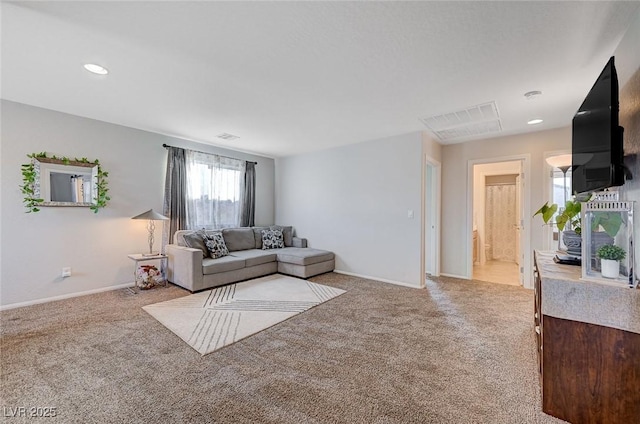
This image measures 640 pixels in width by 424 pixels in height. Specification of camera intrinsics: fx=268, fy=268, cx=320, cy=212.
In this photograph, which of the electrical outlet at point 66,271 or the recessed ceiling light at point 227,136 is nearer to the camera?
the electrical outlet at point 66,271

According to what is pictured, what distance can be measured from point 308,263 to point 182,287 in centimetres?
199

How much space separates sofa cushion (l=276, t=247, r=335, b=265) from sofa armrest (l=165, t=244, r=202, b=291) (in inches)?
57.9

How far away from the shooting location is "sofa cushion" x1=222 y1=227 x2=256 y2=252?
502 cm

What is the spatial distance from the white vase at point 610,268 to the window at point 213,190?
5143mm

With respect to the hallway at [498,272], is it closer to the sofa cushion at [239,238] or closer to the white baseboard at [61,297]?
the sofa cushion at [239,238]

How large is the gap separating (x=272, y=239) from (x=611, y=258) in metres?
4.73

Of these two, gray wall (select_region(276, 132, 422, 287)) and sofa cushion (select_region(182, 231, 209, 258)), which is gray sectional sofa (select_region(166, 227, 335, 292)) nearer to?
sofa cushion (select_region(182, 231, 209, 258))

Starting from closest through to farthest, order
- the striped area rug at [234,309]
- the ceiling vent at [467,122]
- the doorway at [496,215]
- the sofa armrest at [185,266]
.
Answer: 1. the striped area rug at [234,309]
2. the ceiling vent at [467,122]
3. the sofa armrest at [185,266]
4. the doorway at [496,215]

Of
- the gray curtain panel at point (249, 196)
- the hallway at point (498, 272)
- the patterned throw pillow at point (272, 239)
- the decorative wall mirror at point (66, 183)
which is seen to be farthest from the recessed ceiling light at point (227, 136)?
the hallway at point (498, 272)

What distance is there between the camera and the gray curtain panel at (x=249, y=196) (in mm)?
5711

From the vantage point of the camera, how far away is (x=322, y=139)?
4.76m

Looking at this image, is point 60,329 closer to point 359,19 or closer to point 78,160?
point 78,160

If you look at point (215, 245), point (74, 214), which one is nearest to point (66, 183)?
point (74, 214)

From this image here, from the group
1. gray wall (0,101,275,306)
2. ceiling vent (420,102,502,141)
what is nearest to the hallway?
ceiling vent (420,102,502,141)
